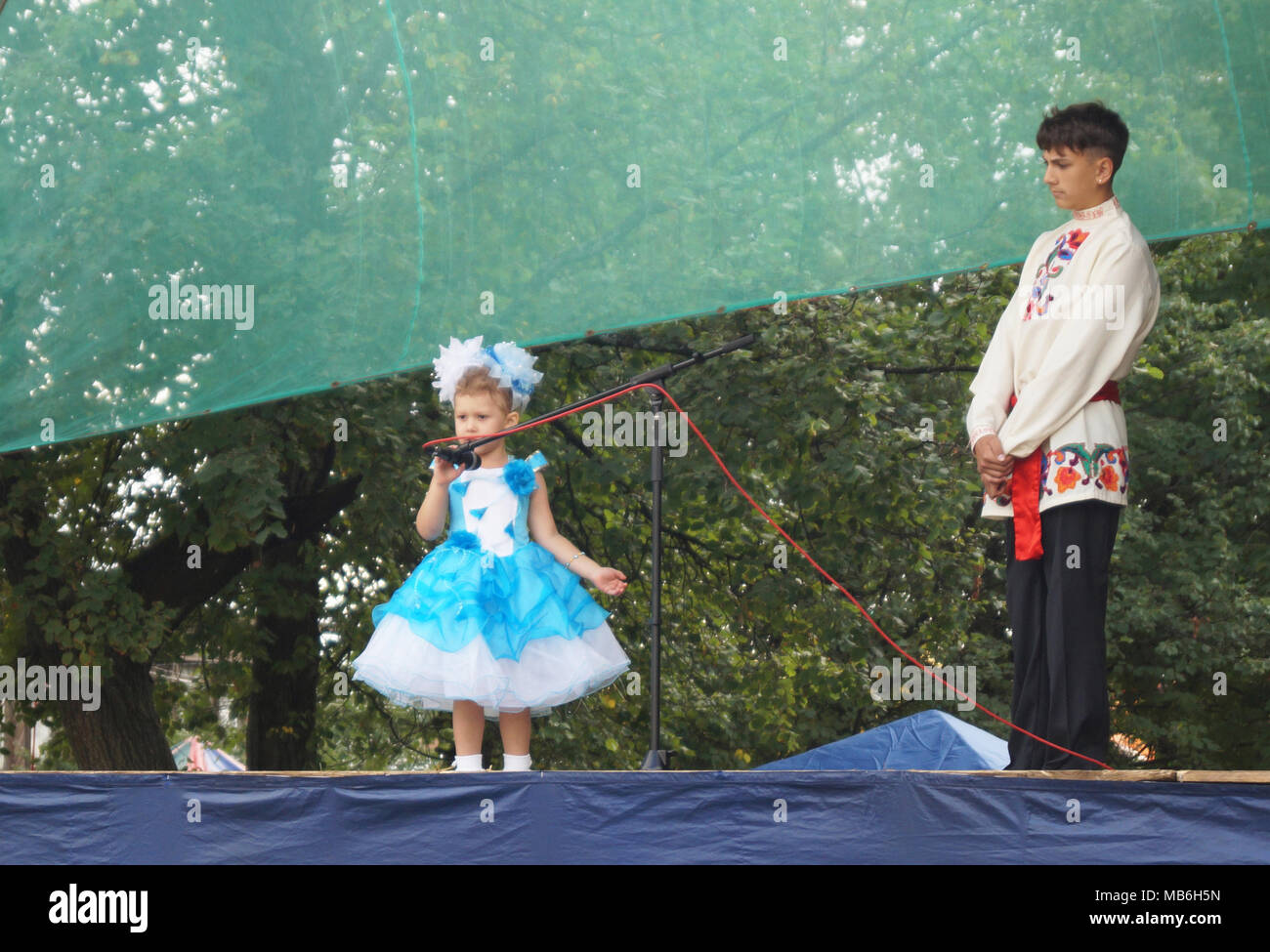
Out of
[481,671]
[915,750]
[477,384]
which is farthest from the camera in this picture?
[915,750]

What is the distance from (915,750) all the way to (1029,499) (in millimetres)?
4047

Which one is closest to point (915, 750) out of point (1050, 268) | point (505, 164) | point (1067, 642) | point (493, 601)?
point (493, 601)

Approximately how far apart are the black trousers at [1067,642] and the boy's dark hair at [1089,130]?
90cm

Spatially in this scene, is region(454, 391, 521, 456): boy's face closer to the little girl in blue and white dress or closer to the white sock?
the little girl in blue and white dress

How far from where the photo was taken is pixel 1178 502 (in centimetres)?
1286

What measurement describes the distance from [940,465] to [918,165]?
5310 mm

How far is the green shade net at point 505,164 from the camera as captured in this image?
396cm

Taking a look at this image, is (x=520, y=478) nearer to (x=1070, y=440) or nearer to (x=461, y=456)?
(x=461, y=456)

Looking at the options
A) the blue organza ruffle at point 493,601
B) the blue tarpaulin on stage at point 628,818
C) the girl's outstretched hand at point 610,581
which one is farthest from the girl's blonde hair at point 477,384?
→ the blue tarpaulin on stage at point 628,818

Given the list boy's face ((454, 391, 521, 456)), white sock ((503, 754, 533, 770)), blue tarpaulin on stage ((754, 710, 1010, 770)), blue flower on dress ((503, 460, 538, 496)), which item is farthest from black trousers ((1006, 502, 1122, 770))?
blue tarpaulin on stage ((754, 710, 1010, 770))

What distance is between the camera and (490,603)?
13.4 ft

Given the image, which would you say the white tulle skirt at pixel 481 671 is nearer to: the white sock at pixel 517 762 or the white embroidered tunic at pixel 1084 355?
the white sock at pixel 517 762

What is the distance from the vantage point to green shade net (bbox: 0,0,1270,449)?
156 inches

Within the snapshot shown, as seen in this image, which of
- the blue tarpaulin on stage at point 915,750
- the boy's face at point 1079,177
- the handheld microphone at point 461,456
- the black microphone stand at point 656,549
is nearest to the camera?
the black microphone stand at point 656,549
